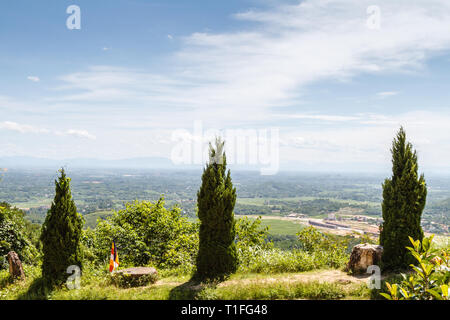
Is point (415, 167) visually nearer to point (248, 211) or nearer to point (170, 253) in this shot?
point (170, 253)

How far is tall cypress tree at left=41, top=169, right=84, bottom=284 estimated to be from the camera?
9.40 metres

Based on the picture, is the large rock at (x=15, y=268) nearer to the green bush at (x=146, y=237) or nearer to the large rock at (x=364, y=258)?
the green bush at (x=146, y=237)

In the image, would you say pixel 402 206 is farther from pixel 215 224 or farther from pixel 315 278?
pixel 215 224

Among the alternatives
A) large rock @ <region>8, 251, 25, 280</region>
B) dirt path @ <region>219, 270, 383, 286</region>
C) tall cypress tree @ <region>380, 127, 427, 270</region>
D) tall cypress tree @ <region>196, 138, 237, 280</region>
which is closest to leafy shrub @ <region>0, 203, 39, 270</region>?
large rock @ <region>8, 251, 25, 280</region>

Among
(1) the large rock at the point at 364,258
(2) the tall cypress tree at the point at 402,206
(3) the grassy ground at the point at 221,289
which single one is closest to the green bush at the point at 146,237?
(3) the grassy ground at the point at 221,289

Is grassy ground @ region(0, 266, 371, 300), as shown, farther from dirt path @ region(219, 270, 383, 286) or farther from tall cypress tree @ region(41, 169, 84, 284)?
tall cypress tree @ region(41, 169, 84, 284)

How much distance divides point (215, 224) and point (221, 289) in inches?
84.2

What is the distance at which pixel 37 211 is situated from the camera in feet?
214

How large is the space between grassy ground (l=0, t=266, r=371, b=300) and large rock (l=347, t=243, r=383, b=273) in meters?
0.48

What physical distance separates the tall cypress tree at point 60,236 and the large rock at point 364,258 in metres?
9.18

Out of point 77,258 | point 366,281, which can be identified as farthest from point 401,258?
point 77,258

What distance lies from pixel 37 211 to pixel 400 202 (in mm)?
73342
